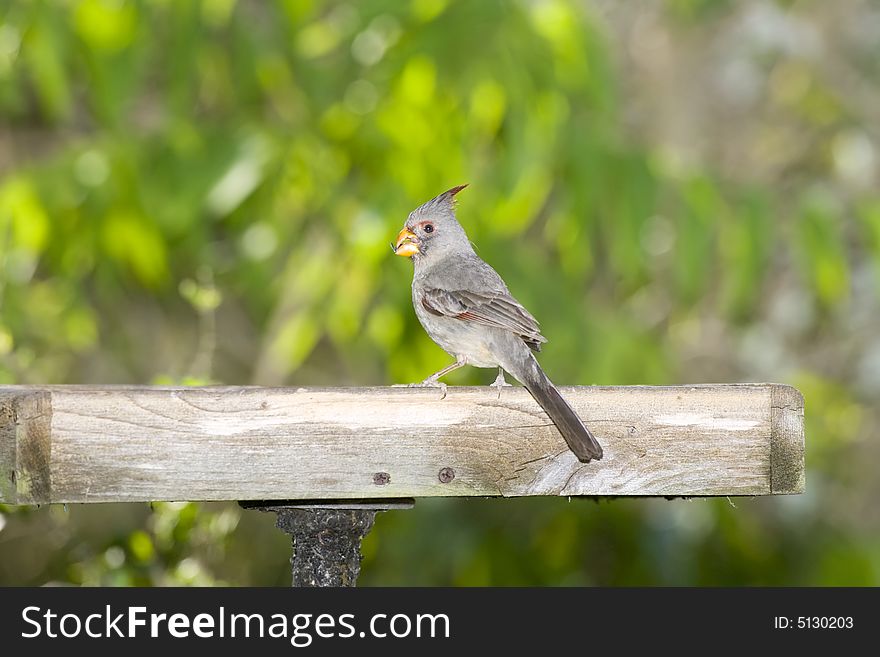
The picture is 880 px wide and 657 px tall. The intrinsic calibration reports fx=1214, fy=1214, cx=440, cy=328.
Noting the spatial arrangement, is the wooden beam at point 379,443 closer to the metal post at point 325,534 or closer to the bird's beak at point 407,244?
the metal post at point 325,534

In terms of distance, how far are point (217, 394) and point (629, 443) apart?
79 centimetres

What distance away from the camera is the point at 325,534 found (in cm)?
239

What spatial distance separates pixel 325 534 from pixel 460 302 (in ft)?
2.16

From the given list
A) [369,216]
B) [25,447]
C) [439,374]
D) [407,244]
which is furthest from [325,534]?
[369,216]

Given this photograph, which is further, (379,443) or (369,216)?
(369,216)

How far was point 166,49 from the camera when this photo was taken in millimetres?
4023

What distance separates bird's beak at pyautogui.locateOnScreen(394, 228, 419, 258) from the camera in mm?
2801

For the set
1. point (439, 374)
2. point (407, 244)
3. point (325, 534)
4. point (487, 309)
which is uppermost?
point (407, 244)

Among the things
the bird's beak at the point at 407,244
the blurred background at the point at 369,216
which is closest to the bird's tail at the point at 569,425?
the bird's beak at the point at 407,244

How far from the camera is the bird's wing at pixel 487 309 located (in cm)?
266

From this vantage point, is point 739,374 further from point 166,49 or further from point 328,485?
point 328,485

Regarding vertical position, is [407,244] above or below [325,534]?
above

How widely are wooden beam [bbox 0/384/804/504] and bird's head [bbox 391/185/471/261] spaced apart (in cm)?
58

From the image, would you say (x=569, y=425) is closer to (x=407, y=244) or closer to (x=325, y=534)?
(x=325, y=534)
